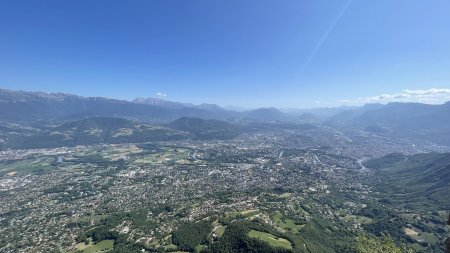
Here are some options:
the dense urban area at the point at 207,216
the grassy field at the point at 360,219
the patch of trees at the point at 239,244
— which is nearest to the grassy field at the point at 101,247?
the dense urban area at the point at 207,216

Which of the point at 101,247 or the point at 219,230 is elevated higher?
the point at 219,230

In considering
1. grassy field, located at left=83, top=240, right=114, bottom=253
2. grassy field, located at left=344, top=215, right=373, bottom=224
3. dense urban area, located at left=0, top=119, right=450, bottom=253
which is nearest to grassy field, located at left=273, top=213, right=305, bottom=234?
dense urban area, located at left=0, top=119, right=450, bottom=253

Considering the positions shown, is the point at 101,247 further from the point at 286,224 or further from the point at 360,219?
the point at 360,219

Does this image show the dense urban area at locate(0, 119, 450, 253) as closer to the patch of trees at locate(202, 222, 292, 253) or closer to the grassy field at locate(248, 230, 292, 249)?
the patch of trees at locate(202, 222, 292, 253)

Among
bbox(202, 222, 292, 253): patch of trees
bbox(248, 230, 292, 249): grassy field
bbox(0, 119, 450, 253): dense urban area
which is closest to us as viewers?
bbox(202, 222, 292, 253): patch of trees

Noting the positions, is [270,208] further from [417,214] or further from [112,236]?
[417,214]

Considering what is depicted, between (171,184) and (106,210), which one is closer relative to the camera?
(106,210)

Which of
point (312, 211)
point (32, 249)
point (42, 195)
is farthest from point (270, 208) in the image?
point (42, 195)

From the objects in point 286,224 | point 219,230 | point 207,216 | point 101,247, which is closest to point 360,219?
point 286,224
